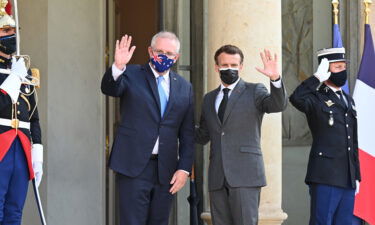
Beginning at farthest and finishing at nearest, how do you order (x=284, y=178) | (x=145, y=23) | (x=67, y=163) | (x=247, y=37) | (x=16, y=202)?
(x=145, y=23)
(x=284, y=178)
(x=67, y=163)
(x=247, y=37)
(x=16, y=202)

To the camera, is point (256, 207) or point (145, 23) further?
point (145, 23)

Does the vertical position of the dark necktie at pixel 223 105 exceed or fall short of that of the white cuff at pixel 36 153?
it exceeds it

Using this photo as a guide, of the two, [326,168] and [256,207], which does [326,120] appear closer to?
[326,168]

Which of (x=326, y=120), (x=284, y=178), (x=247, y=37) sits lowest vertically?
(x=284, y=178)

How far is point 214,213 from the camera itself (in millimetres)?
6125

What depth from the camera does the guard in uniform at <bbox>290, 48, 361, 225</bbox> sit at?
23.4 ft

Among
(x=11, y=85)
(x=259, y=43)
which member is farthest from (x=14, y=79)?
(x=259, y=43)

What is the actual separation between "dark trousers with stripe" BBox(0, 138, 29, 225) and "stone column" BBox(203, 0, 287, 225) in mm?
1663

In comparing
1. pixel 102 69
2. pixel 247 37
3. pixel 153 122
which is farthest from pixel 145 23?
pixel 153 122

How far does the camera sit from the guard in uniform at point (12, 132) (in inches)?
236

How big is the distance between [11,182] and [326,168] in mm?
2426

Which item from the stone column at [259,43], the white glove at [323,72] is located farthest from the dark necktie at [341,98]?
the stone column at [259,43]

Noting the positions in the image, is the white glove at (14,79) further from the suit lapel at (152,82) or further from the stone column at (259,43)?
the stone column at (259,43)

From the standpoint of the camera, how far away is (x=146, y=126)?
607 cm
